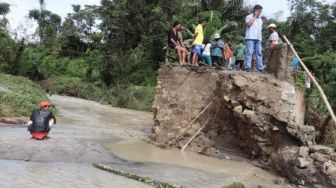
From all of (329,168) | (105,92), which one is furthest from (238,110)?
(105,92)

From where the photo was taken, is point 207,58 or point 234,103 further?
point 207,58

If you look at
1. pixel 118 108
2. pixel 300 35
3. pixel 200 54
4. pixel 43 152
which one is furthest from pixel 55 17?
pixel 43 152

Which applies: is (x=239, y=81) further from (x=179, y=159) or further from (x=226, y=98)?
(x=179, y=159)

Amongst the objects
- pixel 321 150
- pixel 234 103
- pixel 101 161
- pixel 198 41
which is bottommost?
pixel 101 161

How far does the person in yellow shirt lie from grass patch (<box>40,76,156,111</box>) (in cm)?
1455

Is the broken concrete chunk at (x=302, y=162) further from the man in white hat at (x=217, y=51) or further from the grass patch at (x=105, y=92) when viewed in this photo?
the grass patch at (x=105, y=92)

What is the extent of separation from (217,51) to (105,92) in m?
20.6

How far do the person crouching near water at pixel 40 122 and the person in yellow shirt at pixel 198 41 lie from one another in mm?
5293

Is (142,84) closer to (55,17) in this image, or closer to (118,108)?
(118,108)

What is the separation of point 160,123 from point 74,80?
27.8m

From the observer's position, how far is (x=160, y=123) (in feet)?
53.3

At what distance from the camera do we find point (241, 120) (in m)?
14.6

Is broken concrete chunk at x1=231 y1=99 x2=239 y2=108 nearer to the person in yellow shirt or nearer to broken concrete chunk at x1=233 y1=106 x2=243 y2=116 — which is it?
broken concrete chunk at x1=233 y1=106 x2=243 y2=116

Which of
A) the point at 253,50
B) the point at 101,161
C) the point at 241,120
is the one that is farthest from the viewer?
the point at 253,50
